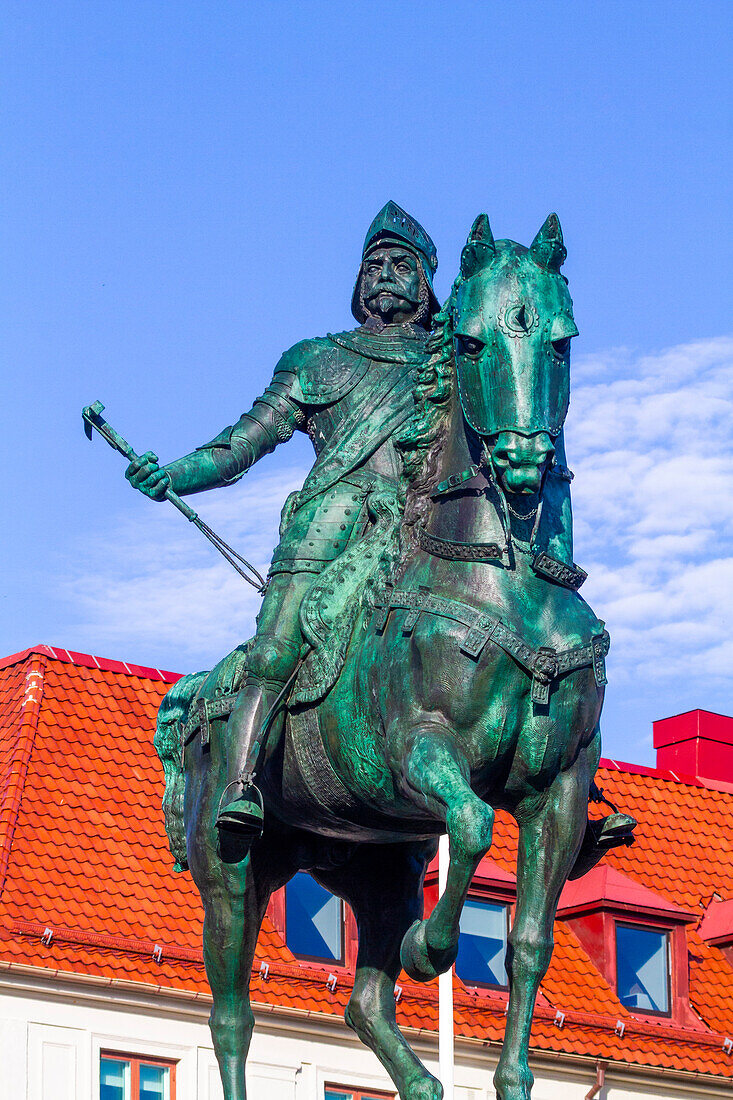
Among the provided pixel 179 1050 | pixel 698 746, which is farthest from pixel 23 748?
pixel 698 746

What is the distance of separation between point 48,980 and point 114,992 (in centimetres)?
83

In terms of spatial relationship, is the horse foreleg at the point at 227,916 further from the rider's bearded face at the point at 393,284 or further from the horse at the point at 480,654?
the rider's bearded face at the point at 393,284

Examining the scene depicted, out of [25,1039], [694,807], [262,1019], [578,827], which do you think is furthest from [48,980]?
[578,827]

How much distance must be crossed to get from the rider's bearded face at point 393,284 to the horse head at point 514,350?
1.38 metres

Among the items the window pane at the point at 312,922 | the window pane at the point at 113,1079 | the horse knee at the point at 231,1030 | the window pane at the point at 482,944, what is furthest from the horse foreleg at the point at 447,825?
the window pane at the point at 482,944

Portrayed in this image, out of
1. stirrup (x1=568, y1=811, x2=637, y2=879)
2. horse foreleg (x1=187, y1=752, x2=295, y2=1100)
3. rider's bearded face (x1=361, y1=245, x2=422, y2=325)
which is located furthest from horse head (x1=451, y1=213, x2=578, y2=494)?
horse foreleg (x1=187, y1=752, x2=295, y2=1100)

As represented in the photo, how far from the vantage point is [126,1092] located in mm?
28734

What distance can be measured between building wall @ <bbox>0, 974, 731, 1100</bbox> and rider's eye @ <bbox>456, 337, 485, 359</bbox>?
62.2ft

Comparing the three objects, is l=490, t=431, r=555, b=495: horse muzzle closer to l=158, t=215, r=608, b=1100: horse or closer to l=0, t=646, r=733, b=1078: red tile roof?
l=158, t=215, r=608, b=1100: horse

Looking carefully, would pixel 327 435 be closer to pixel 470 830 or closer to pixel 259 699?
pixel 259 699

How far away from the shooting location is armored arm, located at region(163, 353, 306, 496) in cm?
1150

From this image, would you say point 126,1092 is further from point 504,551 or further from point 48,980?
point 504,551

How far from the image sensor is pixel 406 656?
33.2 ft

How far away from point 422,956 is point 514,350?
8.01 feet
